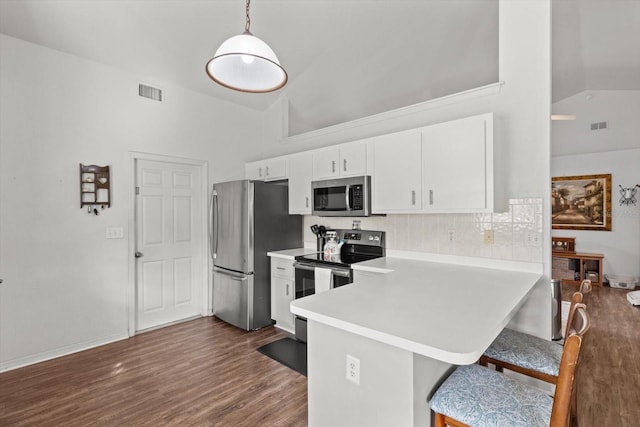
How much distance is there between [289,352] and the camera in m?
3.07

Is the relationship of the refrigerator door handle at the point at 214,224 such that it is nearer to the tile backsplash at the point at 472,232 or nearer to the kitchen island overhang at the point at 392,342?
the tile backsplash at the point at 472,232

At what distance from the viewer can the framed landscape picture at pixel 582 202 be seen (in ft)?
19.6

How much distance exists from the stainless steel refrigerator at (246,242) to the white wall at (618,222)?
20.1ft

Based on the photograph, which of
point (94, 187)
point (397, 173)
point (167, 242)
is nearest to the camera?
point (397, 173)

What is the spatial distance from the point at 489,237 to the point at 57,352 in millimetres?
4167

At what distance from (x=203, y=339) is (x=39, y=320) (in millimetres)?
1500

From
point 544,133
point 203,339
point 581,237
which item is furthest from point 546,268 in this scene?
point 581,237

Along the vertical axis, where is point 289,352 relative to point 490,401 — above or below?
below

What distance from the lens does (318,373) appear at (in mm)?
1521

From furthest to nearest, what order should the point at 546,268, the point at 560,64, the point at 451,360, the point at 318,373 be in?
1. the point at 560,64
2. the point at 546,268
3. the point at 318,373
4. the point at 451,360

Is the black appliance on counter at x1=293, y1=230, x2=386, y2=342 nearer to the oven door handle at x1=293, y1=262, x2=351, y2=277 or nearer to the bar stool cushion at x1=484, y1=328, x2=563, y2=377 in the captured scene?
the oven door handle at x1=293, y1=262, x2=351, y2=277

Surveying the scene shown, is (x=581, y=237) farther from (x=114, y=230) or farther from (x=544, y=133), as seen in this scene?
(x=114, y=230)

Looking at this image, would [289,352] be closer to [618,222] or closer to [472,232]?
[472,232]

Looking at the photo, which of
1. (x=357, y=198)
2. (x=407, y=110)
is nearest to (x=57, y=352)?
(x=357, y=198)
